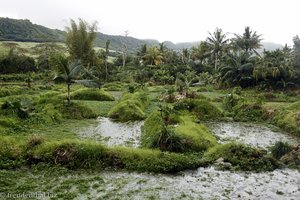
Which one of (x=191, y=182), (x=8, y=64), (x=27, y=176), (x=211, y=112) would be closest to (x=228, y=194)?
(x=191, y=182)

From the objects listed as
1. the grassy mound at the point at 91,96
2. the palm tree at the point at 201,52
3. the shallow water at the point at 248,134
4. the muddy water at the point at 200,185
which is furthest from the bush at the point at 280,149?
the palm tree at the point at 201,52

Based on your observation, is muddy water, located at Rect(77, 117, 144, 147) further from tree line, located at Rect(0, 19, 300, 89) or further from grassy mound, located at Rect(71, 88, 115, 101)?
grassy mound, located at Rect(71, 88, 115, 101)

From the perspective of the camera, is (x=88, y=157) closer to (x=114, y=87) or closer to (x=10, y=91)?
(x=10, y=91)

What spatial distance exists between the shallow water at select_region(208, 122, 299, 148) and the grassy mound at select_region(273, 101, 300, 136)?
742 millimetres

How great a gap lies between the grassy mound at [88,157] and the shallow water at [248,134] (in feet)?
15.5

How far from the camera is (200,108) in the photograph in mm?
21828

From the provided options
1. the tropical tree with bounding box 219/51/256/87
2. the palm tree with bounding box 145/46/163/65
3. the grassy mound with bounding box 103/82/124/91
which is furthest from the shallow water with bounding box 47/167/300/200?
the palm tree with bounding box 145/46/163/65

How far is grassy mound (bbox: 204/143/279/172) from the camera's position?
39.0 feet

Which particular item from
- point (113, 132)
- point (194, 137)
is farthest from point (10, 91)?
point (194, 137)

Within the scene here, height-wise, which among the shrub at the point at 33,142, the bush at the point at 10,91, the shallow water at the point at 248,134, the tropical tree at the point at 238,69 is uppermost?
the tropical tree at the point at 238,69

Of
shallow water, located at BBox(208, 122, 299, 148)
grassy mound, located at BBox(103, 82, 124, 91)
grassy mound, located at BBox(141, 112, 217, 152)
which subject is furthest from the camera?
grassy mound, located at BBox(103, 82, 124, 91)

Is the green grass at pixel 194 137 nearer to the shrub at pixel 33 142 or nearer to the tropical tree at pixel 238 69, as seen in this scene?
the shrub at pixel 33 142

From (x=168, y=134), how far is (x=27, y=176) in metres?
5.43

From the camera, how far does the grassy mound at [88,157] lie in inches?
448
